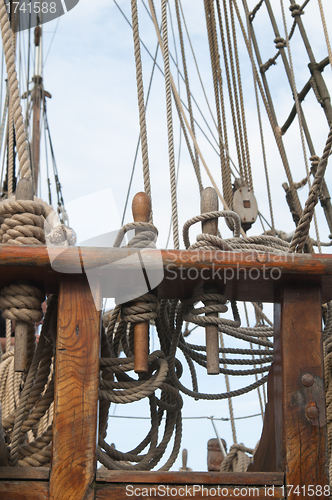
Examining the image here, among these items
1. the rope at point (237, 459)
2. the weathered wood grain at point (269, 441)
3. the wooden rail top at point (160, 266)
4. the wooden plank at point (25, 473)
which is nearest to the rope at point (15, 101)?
the wooden rail top at point (160, 266)

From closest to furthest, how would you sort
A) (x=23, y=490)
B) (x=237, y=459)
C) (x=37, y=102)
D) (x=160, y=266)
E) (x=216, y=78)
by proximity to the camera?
(x=23, y=490)
(x=160, y=266)
(x=237, y=459)
(x=216, y=78)
(x=37, y=102)

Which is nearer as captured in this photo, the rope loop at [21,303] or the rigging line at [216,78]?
the rope loop at [21,303]

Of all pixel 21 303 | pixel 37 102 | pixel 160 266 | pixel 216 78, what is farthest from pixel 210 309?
pixel 37 102

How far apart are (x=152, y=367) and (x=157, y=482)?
361 millimetres

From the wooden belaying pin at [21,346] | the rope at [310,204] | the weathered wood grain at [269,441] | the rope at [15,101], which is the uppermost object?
the rope at [15,101]

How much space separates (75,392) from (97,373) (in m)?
0.06

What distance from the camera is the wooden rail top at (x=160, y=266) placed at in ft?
3.74

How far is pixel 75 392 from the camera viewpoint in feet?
3.67

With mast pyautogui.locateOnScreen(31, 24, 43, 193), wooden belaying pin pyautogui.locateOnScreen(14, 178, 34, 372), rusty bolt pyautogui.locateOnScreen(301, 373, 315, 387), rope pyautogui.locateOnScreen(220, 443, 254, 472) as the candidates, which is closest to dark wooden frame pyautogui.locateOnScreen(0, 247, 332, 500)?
rusty bolt pyautogui.locateOnScreen(301, 373, 315, 387)

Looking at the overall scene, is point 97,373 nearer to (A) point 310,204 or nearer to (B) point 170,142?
(A) point 310,204

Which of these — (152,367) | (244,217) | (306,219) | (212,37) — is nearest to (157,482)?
(152,367)

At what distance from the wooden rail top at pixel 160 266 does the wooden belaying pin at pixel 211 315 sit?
0.11 m

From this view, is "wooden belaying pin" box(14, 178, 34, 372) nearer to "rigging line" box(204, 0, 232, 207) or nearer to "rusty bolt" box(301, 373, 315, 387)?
"rusty bolt" box(301, 373, 315, 387)

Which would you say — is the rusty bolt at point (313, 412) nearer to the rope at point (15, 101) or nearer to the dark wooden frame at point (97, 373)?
the dark wooden frame at point (97, 373)
